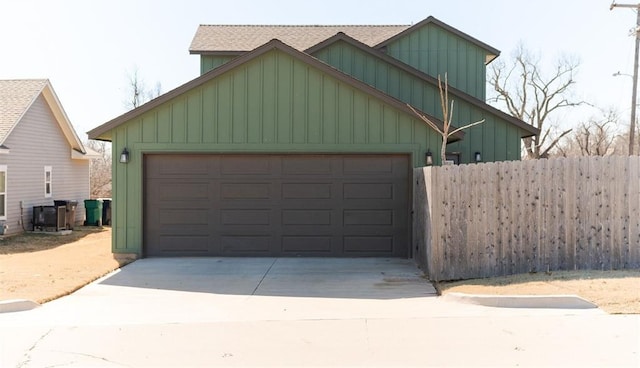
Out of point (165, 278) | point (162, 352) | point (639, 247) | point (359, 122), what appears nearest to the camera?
point (162, 352)

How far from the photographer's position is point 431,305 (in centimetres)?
773

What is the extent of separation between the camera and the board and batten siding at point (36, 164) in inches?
721

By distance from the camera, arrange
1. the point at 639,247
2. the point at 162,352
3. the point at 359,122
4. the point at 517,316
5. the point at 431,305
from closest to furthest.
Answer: the point at 162,352 → the point at 517,316 → the point at 431,305 → the point at 639,247 → the point at 359,122

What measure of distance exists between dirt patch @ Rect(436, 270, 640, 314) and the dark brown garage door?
11.4 ft

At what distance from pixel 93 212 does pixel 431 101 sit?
1411cm

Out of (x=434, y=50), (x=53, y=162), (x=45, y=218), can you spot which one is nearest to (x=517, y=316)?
(x=434, y=50)

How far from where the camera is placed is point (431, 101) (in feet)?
50.1

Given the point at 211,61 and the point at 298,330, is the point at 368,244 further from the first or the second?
the point at 211,61

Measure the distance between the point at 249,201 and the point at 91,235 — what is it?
9.05 m

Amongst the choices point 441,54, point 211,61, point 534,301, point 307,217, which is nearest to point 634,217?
point 534,301

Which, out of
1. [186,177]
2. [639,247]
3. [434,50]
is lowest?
[639,247]

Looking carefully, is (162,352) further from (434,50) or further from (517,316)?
(434,50)

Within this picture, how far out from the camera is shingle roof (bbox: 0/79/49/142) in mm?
18266

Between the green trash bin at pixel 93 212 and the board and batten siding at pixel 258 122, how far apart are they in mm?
10758
